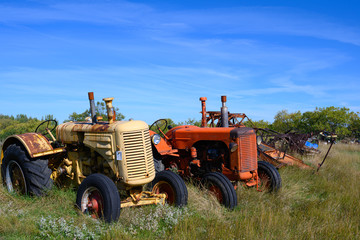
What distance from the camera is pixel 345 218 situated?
496 cm

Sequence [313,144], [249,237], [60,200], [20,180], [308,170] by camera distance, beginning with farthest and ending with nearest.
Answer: [313,144]
[308,170]
[20,180]
[60,200]
[249,237]

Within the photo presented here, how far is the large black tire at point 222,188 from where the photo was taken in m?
5.05

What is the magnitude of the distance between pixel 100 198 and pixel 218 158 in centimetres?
240

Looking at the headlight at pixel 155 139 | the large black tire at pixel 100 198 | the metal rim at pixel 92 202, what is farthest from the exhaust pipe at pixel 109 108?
the headlight at pixel 155 139

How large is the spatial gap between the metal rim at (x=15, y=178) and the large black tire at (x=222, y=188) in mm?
3151

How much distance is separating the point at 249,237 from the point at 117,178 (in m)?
1.92

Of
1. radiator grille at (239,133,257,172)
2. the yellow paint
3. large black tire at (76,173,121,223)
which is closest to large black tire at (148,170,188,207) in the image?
the yellow paint

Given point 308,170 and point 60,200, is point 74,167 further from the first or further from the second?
point 308,170

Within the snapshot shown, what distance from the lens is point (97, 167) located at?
504 cm

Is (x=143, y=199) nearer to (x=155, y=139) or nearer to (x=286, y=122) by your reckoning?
(x=155, y=139)

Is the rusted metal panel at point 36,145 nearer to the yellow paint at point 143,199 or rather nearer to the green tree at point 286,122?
the yellow paint at point 143,199

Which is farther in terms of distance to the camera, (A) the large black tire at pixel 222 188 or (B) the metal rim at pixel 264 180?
(B) the metal rim at pixel 264 180

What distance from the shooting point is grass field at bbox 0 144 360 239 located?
3.96 metres

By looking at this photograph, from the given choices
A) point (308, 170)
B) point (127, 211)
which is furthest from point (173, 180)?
point (308, 170)
